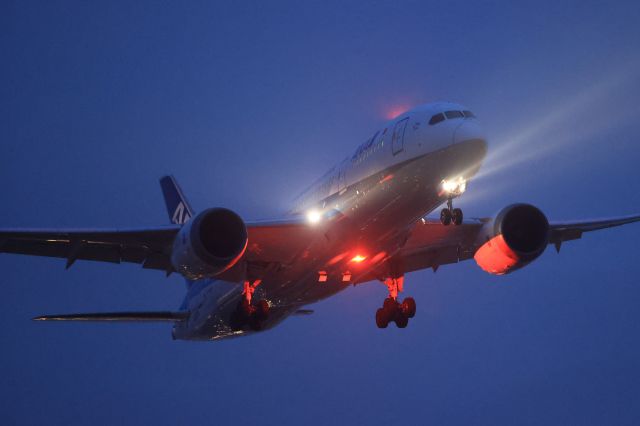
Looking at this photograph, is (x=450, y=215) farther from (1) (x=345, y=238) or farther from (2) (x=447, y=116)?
(1) (x=345, y=238)

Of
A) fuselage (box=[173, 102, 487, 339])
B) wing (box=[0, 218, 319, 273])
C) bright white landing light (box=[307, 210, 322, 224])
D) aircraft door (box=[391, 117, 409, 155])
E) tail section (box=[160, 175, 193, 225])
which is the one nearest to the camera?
fuselage (box=[173, 102, 487, 339])

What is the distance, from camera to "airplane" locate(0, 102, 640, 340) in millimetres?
18688

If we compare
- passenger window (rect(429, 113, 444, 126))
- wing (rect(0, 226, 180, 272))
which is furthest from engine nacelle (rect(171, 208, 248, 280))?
passenger window (rect(429, 113, 444, 126))

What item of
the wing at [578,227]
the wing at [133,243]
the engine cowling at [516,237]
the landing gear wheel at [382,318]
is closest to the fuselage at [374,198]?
the wing at [133,243]

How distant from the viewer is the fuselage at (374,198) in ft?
59.6

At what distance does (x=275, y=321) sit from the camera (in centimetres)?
2659

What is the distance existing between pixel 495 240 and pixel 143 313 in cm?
1421

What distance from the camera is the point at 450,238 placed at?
978 inches

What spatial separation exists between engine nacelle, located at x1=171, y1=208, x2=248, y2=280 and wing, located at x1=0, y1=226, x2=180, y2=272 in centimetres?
150

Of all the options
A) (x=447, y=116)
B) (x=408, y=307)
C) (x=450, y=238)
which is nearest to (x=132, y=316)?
(x=408, y=307)

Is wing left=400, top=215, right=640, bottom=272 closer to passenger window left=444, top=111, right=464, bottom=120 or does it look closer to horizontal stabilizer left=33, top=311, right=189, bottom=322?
passenger window left=444, top=111, right=464, bottom=120

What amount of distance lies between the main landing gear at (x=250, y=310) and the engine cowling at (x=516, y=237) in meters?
7.74

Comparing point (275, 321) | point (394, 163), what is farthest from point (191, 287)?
point (394, 163)

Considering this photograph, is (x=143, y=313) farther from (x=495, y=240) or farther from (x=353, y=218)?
(x=495, y=240)
